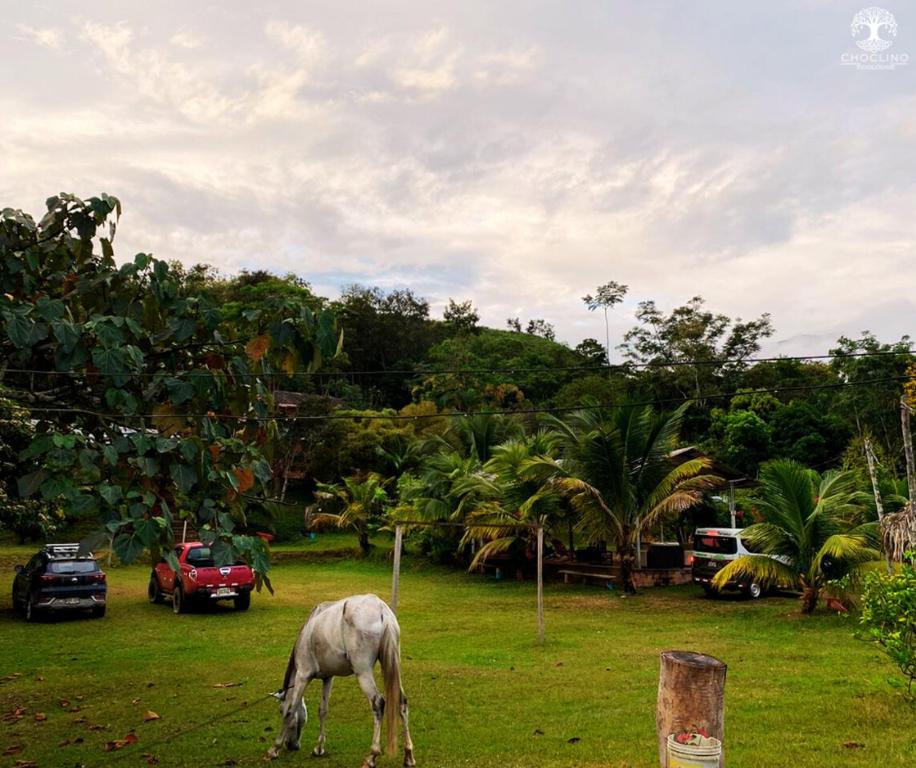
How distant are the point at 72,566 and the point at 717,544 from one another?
15243 millimetres

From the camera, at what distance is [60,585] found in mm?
17422

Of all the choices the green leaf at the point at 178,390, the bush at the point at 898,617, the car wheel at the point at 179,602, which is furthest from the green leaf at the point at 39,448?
the car wheel at the point at 179,602

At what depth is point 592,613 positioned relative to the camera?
60.6ft

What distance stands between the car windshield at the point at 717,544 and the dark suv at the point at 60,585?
47.1 ft

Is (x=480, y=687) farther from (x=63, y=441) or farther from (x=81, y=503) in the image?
(x=63, y=441)

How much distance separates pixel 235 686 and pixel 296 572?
55.8 feet

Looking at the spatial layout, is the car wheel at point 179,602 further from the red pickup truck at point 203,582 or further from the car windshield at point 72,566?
the car windshield at point 72,566

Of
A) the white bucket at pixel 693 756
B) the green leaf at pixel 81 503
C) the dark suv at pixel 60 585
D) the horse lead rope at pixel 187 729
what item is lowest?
the horse lead rope at pixel 187 729

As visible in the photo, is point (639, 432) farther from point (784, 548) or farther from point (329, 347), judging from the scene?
point (329, 347)

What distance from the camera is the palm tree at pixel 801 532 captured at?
16484 millimetres

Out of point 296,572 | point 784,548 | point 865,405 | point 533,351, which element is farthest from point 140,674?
point 533,351

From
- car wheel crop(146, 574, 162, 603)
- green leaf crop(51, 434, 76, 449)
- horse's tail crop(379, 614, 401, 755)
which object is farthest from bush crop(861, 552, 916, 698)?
car wheel crop(146, 574, 162, 603)

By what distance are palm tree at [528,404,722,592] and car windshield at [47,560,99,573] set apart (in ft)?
37.3

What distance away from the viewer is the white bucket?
5.62 meters
